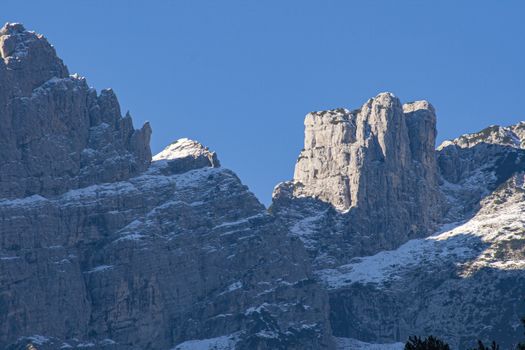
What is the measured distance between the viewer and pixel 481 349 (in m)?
120

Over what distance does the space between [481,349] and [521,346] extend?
3017 mm

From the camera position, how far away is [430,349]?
122m

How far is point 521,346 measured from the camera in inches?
4747

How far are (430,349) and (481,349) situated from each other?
400cm

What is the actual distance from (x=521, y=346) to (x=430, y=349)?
20.6 ft
